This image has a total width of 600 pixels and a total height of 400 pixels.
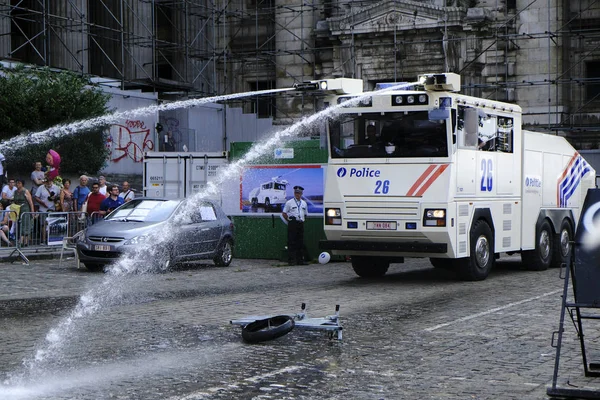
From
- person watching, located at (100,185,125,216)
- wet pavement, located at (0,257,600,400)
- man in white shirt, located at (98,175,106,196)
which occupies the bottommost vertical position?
wet pavement, located at (0,257,600,400)

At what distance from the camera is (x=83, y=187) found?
23062mm

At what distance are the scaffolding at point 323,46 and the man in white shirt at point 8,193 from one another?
10099 millimetres

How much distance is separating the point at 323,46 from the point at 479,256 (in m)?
24.9

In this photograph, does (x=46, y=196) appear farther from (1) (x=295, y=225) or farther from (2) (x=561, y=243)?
(2) (x=561, y=243)

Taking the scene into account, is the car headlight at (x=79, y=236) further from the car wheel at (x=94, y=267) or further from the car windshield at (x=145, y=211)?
the car windshield at (x=145, y=211)

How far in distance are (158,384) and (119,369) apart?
762 mm

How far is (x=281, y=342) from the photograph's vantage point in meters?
10.2

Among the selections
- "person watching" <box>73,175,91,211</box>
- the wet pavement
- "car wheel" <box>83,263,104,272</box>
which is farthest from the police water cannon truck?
"person watching" <box>73,175,91,211</box>

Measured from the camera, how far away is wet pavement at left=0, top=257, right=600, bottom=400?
7938mm

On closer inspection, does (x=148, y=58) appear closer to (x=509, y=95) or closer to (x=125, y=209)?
(x=509, y=95)

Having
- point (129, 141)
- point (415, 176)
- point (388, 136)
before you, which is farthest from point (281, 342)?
point (129, 141)

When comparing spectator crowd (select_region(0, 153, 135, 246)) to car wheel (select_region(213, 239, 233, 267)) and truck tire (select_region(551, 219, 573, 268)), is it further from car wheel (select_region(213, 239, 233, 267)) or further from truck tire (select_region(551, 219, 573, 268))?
truck tire (select_region(551, 219, 573, 268))

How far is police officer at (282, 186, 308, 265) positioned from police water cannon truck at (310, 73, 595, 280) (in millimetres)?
3846

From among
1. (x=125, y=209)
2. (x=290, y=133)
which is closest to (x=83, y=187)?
(x=125, y=209)
